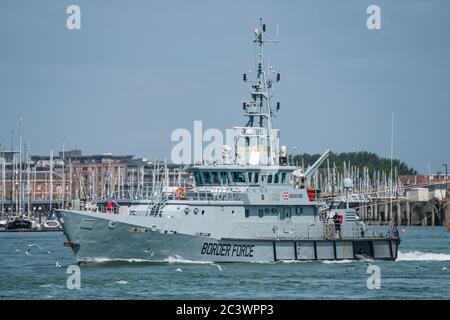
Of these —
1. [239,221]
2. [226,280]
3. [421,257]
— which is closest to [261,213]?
[239,221]

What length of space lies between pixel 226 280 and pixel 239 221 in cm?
788

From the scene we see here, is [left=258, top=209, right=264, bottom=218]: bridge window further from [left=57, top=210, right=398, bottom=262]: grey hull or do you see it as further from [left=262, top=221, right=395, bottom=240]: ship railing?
[left=57, top=210, right=398, bottom=262]: grey hull

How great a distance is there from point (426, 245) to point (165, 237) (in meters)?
40.3

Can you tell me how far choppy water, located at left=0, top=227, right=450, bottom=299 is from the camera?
1935 inches

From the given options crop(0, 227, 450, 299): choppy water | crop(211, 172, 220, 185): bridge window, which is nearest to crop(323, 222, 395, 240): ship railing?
crop(0, 227, 450, 299): choppy water

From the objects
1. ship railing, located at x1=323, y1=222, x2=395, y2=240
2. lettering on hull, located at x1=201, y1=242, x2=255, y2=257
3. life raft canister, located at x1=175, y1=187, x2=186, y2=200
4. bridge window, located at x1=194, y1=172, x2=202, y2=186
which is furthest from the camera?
ship railing, located at x1=323, y1=222, x2=395, y2=240

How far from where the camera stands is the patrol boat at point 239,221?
59.2 metres

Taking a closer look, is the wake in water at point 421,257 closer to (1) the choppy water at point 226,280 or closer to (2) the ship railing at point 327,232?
(2) the ship railing at point 327,232

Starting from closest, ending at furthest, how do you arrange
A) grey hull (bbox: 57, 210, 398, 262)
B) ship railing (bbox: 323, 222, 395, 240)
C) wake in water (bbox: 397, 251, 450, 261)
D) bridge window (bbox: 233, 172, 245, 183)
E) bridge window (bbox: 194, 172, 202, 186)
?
grey hull (bbox: 57, 210, 398, 262) < bridge window (bbox: 233, 172, 245, 183) < bridge window (bbox: 194, 172, 202, 186) < ship railing (bbox: 323, 222, 395, 240) < wake in water (bbox: 397, 251, 450, 261)

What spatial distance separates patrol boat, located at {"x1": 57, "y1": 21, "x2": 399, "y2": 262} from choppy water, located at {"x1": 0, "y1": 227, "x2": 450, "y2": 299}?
0.84 metres
